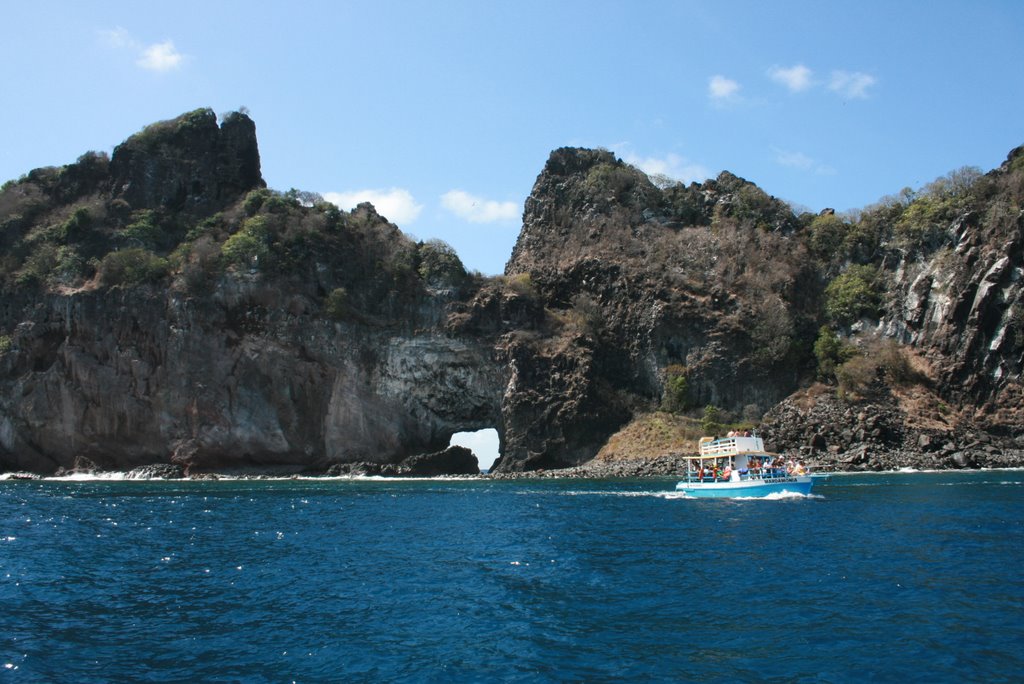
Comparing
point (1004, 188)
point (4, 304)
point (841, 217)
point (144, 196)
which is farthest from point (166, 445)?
point (1004, 188)

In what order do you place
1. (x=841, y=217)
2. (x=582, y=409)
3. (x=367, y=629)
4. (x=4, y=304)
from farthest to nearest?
(x=841, y=217) < (x=4, y=304) < (x=582, y=409) < (x=367, y=629)

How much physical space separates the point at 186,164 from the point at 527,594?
3975 inches

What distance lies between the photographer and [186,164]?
11206 centimetres

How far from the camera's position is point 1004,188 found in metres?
93.0

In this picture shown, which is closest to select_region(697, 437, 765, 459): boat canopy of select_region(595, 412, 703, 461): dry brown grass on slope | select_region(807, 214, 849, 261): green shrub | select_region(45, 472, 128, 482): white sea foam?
select_region(595, 412, 703, 461): dry brown grass on slope

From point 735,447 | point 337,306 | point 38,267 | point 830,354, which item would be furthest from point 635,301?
point 38,267

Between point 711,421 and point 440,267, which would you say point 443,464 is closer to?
point 440,267

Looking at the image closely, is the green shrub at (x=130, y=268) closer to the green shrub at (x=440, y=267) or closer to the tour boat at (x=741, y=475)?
the green shrub at (x=440, y=267)

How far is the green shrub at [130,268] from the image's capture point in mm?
95938

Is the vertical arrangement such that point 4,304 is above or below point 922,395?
above

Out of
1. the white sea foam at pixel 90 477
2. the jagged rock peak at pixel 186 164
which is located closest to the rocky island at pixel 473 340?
the white sea foam at pixel 90 477

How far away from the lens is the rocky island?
287 ft

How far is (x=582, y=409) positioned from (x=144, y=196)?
2498 inches

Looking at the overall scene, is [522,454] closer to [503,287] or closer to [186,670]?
[503,287]
